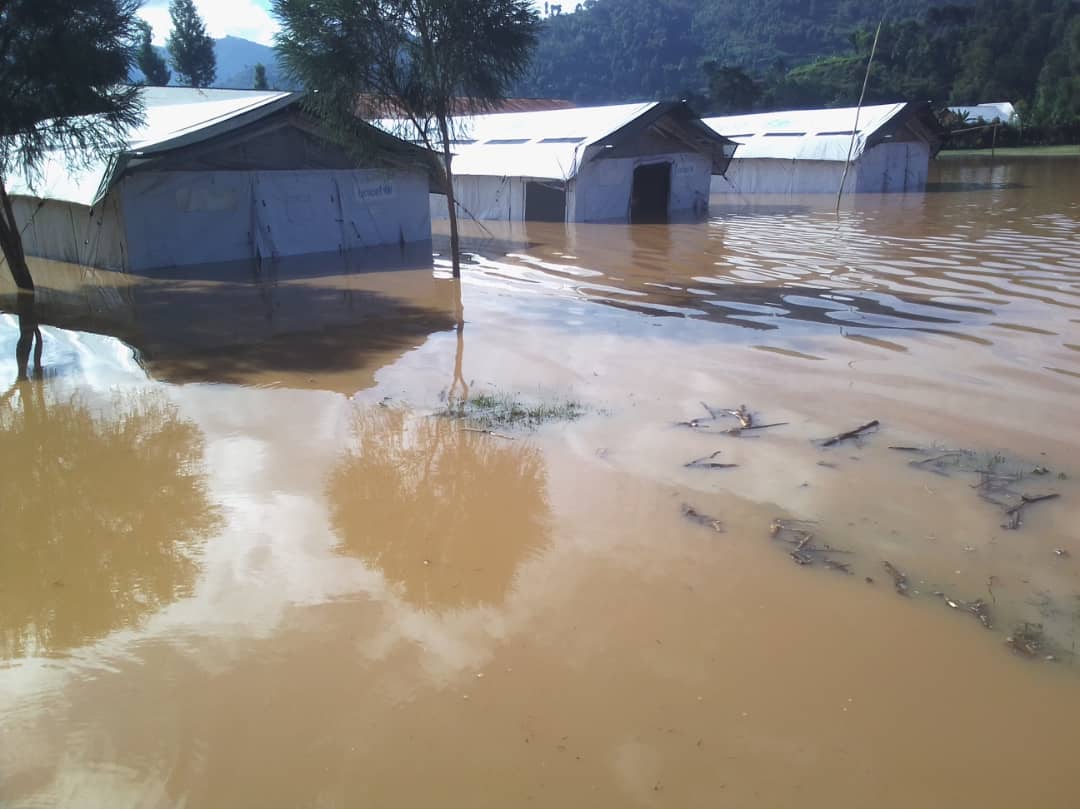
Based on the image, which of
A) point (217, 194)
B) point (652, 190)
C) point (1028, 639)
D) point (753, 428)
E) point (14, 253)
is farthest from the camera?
point (652, 190)

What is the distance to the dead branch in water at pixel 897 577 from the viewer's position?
13.4 feet

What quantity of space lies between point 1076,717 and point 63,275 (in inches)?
598

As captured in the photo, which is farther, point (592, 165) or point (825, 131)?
point (825, 131)

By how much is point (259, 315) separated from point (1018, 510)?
348 inches

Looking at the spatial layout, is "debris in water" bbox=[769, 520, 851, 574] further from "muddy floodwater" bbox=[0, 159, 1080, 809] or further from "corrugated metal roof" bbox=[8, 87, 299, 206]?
"corrugated metal roof" bbox=[8, 87, 299, 206]

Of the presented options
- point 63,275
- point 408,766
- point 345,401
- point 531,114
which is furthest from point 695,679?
point 531,114

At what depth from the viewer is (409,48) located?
402 inches

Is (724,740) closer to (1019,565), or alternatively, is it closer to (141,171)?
(1019,565)

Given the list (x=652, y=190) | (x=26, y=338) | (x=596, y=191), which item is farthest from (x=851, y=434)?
(x=652, y=190)

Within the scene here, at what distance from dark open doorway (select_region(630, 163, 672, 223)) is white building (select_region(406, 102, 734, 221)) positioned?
27 millimetres

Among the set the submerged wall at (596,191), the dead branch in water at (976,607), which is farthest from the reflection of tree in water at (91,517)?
the submerged wall at (596,191)

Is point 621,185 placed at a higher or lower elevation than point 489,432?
higher

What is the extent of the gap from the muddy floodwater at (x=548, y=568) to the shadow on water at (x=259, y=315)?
0.13m

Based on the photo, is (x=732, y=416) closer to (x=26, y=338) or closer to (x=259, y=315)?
(x=259, y=315)
